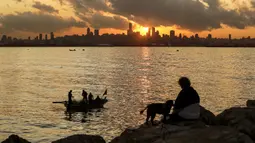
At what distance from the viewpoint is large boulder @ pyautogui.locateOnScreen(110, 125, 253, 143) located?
10195 mm

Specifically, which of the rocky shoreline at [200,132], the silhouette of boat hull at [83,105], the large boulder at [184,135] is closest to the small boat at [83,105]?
the silhouette of boat hull at [83,105]

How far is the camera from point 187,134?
11.2 metres

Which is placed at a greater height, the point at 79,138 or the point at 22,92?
the point at 79,138

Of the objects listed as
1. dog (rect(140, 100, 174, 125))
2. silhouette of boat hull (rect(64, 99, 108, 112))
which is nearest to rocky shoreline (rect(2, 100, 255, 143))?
dog (rect(140, 100, 174, 125))

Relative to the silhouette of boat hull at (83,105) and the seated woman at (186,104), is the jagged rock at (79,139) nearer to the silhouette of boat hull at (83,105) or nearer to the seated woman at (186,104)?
the seated woman at (186,104)

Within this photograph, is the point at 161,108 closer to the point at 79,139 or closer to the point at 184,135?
the point at 184,135

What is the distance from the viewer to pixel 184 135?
11.2 metres

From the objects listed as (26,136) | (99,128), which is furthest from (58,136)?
(99,128)

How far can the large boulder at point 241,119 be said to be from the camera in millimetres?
14539

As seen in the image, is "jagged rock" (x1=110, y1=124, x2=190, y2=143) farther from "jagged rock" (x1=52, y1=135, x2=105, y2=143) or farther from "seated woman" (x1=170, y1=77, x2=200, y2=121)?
"jagged rock" (x1=52, y1=135, x2=105, y2=143)

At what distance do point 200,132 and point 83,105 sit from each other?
37.1m

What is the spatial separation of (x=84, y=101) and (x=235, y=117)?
33.8 metres

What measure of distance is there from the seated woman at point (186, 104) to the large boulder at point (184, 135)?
2.33 ft

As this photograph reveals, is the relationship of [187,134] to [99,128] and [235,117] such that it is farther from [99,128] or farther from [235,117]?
[99,128]
